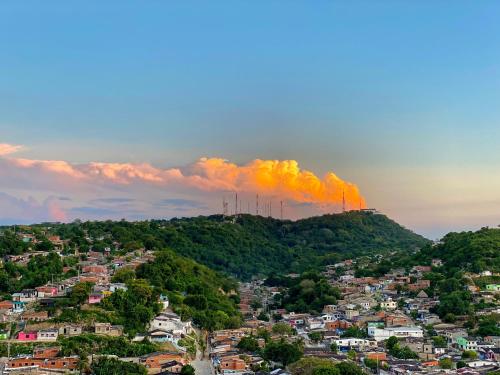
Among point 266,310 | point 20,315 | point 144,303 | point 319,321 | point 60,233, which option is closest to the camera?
point 20,315

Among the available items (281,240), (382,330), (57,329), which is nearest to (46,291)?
(57,329)

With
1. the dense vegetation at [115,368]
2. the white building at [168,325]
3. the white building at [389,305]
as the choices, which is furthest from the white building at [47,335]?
the white building at [389,305]

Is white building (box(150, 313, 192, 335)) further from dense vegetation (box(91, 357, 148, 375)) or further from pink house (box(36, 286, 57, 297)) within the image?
dense vegetation (box(91, 357, 148, 375))

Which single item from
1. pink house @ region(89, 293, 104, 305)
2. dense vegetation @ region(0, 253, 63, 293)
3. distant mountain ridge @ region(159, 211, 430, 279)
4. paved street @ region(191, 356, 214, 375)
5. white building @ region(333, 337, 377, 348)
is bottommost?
paved street @ region(191, 356, 214, 375)

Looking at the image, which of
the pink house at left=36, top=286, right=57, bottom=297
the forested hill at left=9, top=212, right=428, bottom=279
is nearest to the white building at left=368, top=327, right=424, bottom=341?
the pink house at left=36, top=286, right=57, bottom=297

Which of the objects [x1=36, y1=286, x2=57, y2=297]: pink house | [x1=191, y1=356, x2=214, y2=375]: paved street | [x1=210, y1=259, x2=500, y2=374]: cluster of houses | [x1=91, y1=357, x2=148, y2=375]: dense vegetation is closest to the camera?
[x1=91, y1=357, x2=148, y2=375]: dense vegetation

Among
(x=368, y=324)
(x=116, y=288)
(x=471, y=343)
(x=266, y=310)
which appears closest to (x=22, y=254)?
(x=116, y=288)

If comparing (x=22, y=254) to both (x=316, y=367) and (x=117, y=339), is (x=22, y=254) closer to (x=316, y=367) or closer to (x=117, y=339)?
(x=117, y=339)
